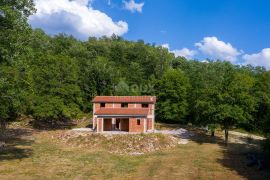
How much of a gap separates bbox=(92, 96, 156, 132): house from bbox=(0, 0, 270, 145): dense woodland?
6740 mm

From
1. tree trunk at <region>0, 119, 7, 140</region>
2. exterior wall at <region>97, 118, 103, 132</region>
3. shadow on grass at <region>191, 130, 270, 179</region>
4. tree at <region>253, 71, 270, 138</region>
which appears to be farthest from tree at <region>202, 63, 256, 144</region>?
tree trunk at <region>0, 119, 7, 140</region>

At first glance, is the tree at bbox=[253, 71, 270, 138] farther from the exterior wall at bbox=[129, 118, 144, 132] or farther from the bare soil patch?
the exterior wall at bbox=[129, 118, 144, 132]

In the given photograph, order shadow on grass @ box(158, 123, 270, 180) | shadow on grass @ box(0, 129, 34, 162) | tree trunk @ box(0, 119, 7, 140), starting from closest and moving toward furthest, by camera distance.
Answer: shadow on grass @ box(158, 123, 270, 180), shadow on grass @ box(0, 129, 34, 162), tree trunk @ box(0, 119, 7, 140)

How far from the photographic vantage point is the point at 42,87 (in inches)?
2633

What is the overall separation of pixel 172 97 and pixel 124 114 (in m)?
19.2

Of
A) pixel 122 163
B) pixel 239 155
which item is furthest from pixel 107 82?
pixel 122 163

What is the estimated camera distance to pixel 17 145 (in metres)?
50.2

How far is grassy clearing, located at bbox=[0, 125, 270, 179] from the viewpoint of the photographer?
111 ft

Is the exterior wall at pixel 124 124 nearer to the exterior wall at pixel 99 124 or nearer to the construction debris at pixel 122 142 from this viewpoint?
the exterior wall at pixel 99 124

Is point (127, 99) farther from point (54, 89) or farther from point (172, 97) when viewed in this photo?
point (172, 97)

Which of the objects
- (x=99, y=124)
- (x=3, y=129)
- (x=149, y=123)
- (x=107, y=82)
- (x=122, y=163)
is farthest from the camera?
(x=107, y=82)

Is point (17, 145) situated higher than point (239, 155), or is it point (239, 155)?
point (17, 145)

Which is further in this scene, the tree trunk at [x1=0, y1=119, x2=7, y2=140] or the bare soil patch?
the tree trunk at [x1=0, y1=119, x2=7, y2=140]

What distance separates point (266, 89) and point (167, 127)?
825 inches
